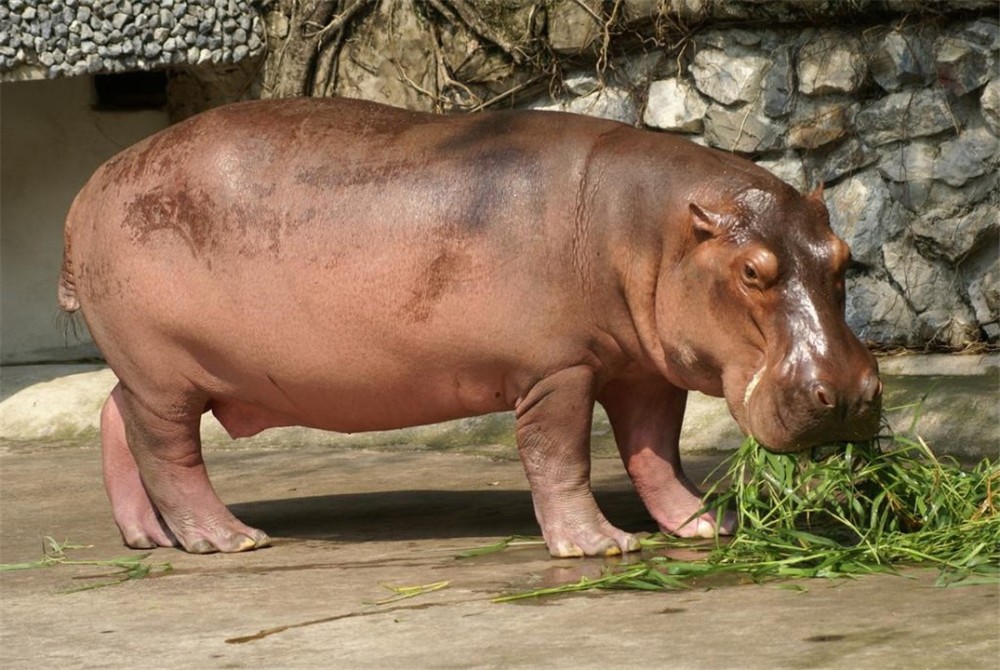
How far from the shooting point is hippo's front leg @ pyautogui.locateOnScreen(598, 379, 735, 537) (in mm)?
4965

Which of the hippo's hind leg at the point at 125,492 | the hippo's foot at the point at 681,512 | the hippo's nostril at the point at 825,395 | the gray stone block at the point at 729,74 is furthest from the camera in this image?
the gray stone block at the point at 729,74

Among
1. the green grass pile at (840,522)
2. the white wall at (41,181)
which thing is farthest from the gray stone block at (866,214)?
the white wall at (41,181)

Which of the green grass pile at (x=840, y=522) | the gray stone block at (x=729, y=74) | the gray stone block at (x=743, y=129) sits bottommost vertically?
the green grass pile at (x=840, y=522)

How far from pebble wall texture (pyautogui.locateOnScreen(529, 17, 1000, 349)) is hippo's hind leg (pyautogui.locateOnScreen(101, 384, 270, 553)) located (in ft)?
12.0

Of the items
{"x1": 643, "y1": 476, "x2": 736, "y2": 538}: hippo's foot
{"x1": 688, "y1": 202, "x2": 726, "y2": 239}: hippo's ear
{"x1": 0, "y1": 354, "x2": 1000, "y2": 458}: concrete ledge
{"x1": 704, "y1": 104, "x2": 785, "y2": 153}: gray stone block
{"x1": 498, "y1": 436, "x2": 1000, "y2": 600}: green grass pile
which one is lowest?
{"x1": 0, "y1": 354, "x2": 1000, "y2": 458}: concrete ledge

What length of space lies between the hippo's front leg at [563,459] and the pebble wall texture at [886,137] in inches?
133

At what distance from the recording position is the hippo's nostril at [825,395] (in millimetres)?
4090

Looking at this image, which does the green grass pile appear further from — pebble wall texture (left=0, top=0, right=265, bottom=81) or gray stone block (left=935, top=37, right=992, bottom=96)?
pebble wall texture (left=0, top=0, right=265, bottom=81)

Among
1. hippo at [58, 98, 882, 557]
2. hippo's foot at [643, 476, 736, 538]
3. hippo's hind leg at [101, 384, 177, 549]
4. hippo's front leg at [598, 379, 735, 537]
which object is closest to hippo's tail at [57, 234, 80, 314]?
hippo at [58, 98, 882, 557]

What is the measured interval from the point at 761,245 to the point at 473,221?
0.87 m

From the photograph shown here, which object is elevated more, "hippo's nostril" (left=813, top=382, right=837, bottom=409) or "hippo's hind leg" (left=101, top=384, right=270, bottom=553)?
"hippo's nostril" (left=813, top=382, right=837, bottom=409)

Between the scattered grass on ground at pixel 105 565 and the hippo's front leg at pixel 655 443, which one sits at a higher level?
the hippo's front leg at pixel 655 443

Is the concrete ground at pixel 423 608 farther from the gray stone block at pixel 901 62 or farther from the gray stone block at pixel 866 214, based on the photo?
the gray stone block at pixel 901 62

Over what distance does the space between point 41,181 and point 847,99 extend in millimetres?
5092
